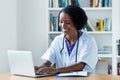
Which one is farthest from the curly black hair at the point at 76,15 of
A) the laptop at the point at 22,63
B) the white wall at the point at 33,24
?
the white wall at the point at 33,24

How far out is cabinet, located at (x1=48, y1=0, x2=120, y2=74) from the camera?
3.79 m

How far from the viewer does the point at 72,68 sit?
2168 millimetres

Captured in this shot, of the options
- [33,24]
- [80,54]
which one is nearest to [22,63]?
[80,54]

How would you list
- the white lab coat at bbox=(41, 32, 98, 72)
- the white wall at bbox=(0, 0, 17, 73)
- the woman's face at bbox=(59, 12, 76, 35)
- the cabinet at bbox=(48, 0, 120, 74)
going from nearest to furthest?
the white lab coat at bbox=(41, 32, 98, 72) → the woman's face at bbox=(59, 12, 76, 35) → the white wall at bbox=(0, 0, 17, 73) → the cabinet at bbox=(48, 0, 120, 74)

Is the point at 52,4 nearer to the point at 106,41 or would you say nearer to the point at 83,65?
the point at 106,41

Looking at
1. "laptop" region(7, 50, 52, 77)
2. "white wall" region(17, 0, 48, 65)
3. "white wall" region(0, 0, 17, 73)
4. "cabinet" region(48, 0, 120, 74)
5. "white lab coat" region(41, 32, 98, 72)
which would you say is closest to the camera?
"laptop" region(7, 50, 52, 77)

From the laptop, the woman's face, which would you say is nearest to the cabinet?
the woman's face

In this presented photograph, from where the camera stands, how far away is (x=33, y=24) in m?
3.98

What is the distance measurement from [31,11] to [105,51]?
135 cm

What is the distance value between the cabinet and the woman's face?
143 centimetres

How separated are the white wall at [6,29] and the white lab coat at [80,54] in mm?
1182

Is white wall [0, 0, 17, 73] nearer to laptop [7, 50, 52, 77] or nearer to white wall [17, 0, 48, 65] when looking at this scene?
white wall [17, 0, 48, 65]

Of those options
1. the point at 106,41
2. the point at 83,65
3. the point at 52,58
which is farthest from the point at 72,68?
the point at 106,41

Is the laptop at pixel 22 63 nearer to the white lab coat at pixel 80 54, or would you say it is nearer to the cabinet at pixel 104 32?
the white lab coat at pixel 80 54
